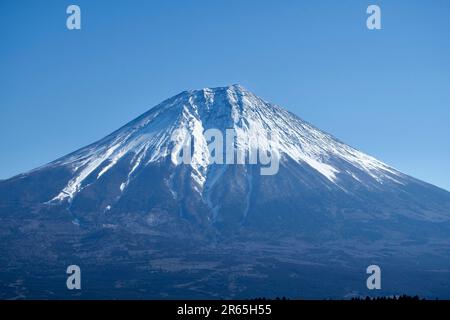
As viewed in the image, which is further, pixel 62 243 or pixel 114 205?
pixel 114 205

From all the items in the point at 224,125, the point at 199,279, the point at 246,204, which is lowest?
the point at 199,279

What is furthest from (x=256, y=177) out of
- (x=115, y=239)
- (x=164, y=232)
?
(x=115, y=239)

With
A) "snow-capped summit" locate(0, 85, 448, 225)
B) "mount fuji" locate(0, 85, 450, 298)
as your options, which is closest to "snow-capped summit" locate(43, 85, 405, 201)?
"snow-capped summit" locate(0, 85, 448, 225)

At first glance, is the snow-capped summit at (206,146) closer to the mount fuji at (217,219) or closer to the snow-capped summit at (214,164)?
the snow-capped summit at (214,164)

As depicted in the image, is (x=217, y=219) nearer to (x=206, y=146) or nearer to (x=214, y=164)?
(x=214, y=164)

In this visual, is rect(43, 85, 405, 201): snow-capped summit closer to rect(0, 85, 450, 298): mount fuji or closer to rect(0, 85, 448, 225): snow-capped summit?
rect(0, 85, 448, 225): snow-capped summit

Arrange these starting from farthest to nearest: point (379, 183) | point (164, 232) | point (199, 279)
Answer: point (379, 183) < point (164, 232) < point (199, 279)

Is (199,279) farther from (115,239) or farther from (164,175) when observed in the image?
(164,175)

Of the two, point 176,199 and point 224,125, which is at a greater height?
point 224,125
